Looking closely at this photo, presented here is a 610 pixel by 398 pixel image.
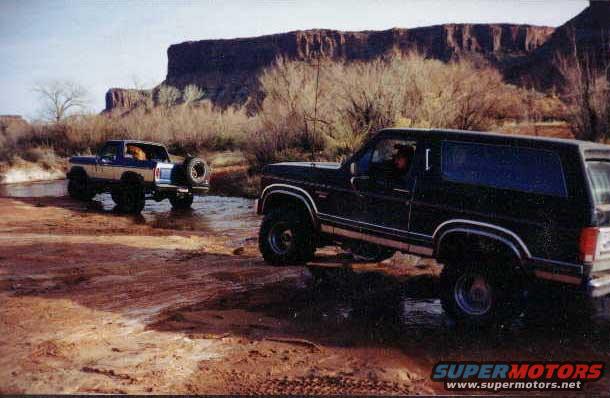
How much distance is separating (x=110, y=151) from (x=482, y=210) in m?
12.3

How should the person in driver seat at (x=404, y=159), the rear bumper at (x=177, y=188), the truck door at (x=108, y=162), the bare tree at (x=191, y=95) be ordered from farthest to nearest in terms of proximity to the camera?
the bare tree at (x=191, y=95)
the truck door at (x=108, y=162)
the rear bumper at (x=177, y=188)
the person in driver seat at (x=404, y=159)

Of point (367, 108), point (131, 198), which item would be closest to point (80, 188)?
point (131, 198)

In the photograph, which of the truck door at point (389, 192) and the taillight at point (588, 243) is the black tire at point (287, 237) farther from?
the taillight at point (588, 243)

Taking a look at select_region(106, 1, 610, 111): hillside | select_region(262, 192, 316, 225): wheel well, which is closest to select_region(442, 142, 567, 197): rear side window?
select_region(262, 192, 316, 225): wheel well

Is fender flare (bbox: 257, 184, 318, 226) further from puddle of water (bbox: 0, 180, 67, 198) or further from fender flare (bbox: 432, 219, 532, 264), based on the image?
puddle of water (bbox: 0, 180, 67, 198)

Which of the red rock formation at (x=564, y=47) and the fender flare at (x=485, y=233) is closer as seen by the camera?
the fender flare at (x=485, y=233)

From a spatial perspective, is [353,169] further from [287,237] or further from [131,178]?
[131,178]

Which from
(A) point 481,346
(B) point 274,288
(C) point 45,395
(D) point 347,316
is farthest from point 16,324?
(A) point 481,346

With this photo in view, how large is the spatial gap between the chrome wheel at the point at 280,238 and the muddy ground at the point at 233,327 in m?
0.34

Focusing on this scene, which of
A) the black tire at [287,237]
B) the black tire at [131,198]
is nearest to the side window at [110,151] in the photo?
the black tire at [131,198]

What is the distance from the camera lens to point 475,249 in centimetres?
509

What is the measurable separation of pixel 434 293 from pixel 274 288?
6.54ft

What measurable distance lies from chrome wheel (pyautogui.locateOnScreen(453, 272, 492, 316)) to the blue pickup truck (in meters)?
9.43

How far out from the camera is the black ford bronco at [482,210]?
449cm
